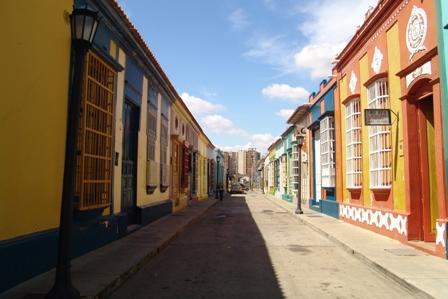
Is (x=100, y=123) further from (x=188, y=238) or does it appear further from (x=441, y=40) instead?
(x=441, y=40)

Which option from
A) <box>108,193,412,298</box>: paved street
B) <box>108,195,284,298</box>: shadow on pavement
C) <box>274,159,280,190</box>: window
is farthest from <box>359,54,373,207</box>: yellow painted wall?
<box>274,159,280,190</box>: window

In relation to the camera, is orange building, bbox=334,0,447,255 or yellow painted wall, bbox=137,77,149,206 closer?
orange building, bbox=334,0,447,255

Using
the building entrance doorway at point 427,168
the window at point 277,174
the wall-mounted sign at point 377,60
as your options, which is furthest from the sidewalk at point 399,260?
the window at point 277,174

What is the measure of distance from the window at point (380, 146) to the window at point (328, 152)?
15.3 feet

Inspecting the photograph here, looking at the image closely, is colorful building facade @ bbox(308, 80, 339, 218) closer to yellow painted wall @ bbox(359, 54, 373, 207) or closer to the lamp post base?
yellow painted wall @ bbox(359, 54, 373, 207)

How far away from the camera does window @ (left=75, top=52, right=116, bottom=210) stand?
8.19 m

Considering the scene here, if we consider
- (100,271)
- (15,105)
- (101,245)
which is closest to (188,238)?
(101,245)

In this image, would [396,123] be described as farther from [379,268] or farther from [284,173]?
[284,173]

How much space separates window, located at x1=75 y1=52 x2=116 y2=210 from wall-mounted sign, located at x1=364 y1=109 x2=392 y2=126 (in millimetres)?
5741

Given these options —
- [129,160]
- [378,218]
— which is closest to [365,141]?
[378,218]

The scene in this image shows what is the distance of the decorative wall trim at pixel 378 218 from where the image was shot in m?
10.4

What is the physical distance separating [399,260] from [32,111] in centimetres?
655

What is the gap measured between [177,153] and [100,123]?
12.4 metres

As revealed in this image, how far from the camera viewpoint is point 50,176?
7.22 m
